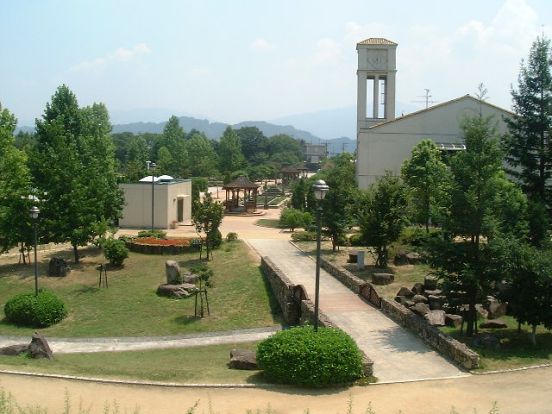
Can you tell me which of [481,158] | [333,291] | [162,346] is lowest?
[162,346]

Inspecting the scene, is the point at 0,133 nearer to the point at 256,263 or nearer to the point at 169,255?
the point at 169,255

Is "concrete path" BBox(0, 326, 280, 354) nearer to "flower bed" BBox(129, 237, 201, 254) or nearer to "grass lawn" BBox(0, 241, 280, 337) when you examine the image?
"grass lawn" BBox(0, 241, 280, 337)

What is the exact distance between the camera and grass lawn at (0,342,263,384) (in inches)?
Answer: 511

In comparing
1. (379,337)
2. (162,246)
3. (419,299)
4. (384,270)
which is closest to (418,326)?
(379,337)

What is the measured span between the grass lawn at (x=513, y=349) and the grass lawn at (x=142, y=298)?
288 inches

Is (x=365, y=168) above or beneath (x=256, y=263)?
above

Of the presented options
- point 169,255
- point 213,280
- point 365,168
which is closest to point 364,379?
point 213,280

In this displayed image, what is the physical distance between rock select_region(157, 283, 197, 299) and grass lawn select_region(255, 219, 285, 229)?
19471 millimetres

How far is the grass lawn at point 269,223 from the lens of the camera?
43.9 meters

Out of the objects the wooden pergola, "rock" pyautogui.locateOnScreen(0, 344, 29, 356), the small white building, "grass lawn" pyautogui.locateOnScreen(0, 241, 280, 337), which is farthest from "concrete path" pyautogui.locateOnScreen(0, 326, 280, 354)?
the wooden pergola

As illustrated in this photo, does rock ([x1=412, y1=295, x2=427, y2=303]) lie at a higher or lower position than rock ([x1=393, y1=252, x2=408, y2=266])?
lower

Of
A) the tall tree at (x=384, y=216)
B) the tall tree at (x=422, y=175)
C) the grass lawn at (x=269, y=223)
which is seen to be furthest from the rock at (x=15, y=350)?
the grass lawn at (x=269, y=223)

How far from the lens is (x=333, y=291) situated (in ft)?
71.1

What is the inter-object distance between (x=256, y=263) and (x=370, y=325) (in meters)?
11.3
